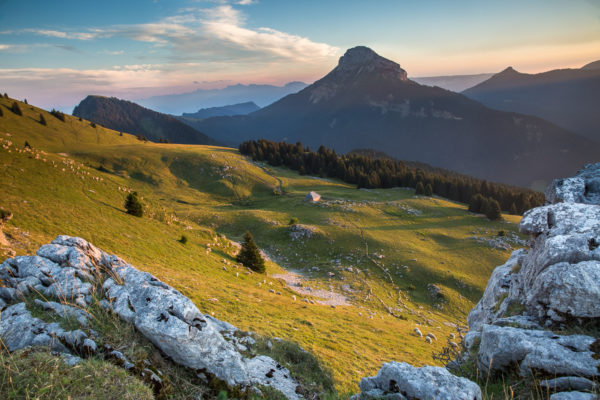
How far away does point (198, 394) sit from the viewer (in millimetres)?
6090

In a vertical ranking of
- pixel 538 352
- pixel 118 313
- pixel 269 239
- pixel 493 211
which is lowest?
pixel 269 239

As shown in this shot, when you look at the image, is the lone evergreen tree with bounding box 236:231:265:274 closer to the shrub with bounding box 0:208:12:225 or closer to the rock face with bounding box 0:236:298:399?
the shrub with bounding box 0:208:12:225

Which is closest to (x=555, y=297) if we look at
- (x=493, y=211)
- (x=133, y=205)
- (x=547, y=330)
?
(x=547, y=330)

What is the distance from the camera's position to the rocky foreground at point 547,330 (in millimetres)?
6561

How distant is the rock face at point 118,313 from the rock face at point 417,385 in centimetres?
243

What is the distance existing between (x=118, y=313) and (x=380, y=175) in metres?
100

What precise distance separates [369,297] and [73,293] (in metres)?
28.6

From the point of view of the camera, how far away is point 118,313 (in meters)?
6.93

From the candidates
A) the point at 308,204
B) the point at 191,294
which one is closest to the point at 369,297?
the point at 191,294

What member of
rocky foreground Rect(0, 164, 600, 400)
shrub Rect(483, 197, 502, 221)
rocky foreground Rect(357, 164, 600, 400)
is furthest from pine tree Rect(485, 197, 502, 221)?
rocky foreground Rect(0, 164, 600, 400)

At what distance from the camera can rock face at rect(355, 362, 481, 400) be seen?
645 cm

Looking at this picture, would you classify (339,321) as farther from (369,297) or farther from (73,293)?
(73,293)

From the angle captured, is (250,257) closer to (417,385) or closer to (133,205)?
(133,205)

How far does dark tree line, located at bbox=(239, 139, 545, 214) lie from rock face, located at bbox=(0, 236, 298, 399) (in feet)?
284
